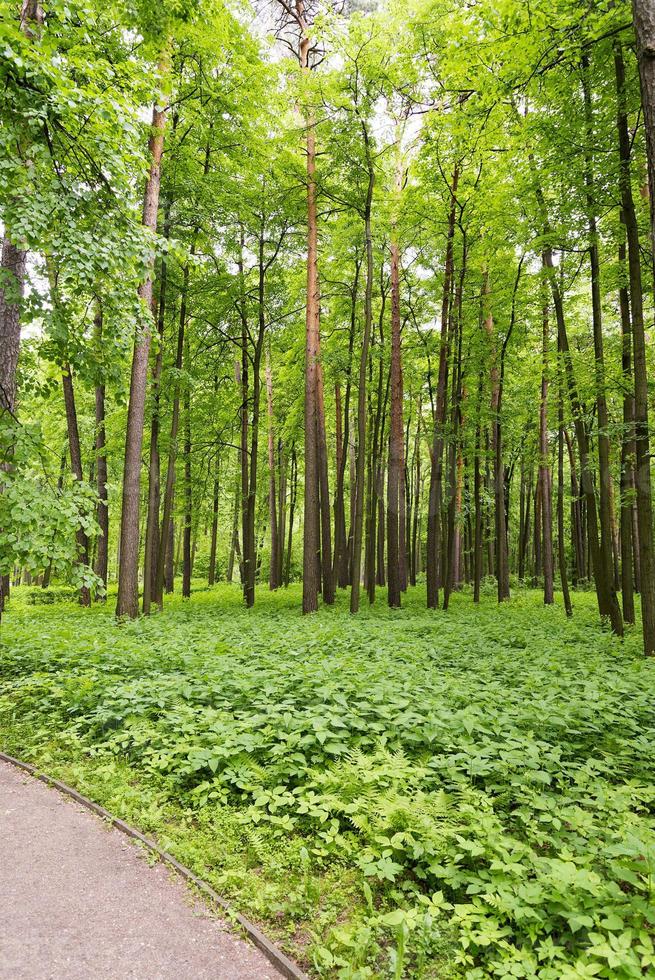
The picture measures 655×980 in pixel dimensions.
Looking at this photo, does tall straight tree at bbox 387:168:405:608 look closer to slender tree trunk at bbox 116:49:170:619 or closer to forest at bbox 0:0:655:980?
forest at bbox 0:0:655:980

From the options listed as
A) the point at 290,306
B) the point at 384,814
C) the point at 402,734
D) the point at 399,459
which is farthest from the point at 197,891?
the point at 290,306

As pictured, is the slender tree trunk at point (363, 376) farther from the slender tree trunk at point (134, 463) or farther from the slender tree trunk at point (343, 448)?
the slender tree trunk at point (134, 463)

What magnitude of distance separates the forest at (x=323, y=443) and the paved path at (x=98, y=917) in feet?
0.88

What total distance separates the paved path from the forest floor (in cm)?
21

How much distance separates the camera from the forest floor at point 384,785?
8.46 ft

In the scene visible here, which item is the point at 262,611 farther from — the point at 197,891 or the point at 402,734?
the point at 197,891

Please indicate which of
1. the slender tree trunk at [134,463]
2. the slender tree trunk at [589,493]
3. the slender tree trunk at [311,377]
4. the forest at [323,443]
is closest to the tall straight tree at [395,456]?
the forest at [323,443]

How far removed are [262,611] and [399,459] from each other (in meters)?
6.03

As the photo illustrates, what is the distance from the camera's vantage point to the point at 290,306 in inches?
687

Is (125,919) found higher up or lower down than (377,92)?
lower down

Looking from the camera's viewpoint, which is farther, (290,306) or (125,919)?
(290,306)

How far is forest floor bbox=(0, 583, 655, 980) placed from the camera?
102 inches

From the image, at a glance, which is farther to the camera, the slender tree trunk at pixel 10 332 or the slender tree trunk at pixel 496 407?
the slender tree trunk at pixel 496 407

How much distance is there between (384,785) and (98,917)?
1908mm
